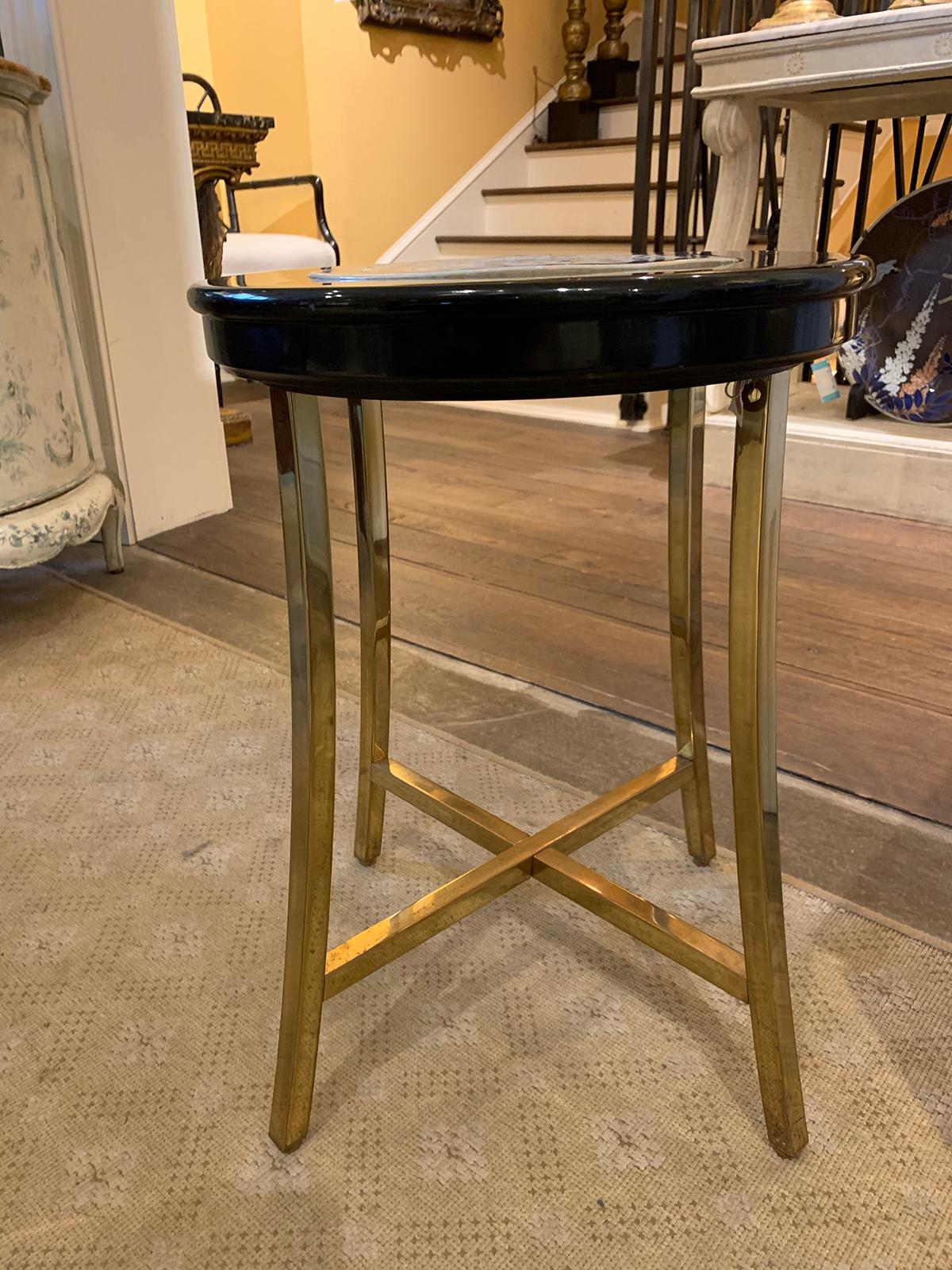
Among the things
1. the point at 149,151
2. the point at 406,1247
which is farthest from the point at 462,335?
the point at 149,151

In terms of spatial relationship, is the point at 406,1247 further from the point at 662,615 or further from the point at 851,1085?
the point at 662,615

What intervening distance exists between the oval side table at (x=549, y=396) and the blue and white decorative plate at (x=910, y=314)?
1.56 metres

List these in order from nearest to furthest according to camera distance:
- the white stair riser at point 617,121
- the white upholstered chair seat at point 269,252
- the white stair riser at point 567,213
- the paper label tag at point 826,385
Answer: the paper label tag at point 826,385 → the white upholstered chair seat at point 269,252 → the white stair riser at point 567,213 → the white stair riser at point 617,121

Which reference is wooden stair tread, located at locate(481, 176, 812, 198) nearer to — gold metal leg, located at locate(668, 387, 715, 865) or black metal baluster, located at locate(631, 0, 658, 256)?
black metal baluster, located at locate(631, 0, 658, 256)

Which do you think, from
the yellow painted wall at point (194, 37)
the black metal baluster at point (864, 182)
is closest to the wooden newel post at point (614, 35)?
the yellow painted wall at point (194, 37)

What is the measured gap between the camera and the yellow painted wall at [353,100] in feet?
11.9

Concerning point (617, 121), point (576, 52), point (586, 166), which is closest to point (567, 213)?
point (586, 166)

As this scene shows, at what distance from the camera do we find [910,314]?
210 cm

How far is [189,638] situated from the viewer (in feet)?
5.13

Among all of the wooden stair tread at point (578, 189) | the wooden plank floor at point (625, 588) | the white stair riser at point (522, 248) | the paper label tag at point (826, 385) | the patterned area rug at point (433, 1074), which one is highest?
the wooden stair tread at point (578, 189)

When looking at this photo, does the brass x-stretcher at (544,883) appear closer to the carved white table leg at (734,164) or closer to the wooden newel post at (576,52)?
the carved white table leg at (734,164)

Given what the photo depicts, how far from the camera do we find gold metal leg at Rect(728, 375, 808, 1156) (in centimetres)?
57

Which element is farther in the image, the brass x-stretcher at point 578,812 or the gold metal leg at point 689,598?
the gold metal leg at point 689,598

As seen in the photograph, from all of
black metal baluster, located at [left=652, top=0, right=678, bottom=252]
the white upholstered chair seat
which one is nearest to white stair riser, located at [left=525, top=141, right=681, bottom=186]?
black metal baluster, located at [left=652, top=0, right=678, bottom=252]
